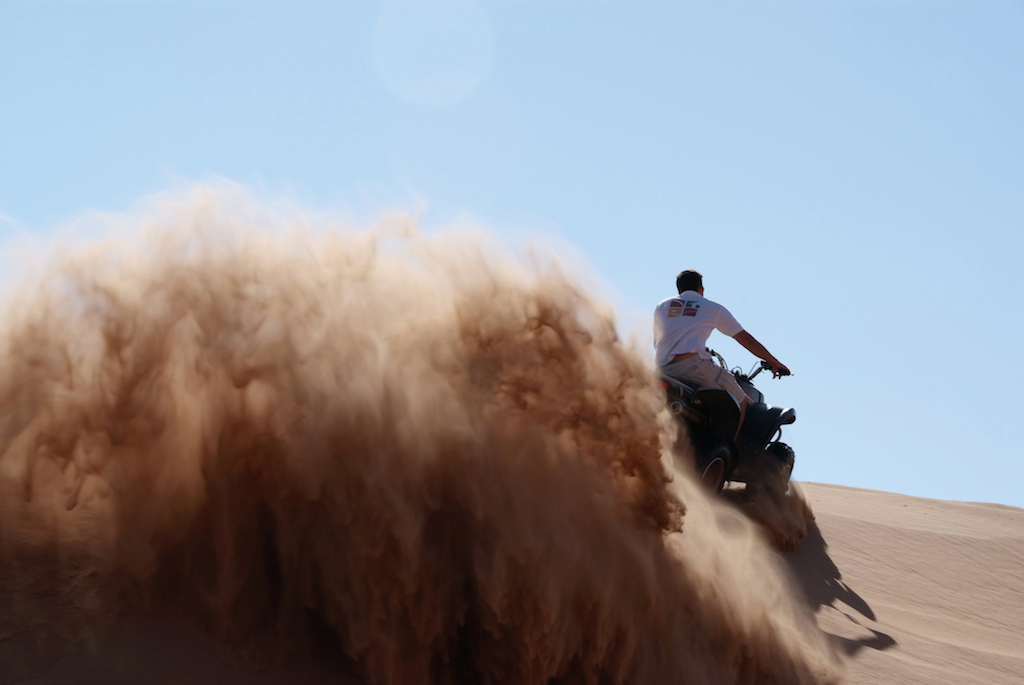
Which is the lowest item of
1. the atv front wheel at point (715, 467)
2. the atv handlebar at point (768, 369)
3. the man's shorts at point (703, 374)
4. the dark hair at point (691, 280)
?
the atv front wheel at point (715, 467)

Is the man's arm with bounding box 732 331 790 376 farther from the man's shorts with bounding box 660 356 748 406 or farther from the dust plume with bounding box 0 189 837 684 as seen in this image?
the dust plume with bounding box 0 189 837 684

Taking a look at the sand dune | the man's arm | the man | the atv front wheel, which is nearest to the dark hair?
the man

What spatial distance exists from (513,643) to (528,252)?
2259 millimetres

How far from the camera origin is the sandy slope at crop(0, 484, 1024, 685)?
3.46 m

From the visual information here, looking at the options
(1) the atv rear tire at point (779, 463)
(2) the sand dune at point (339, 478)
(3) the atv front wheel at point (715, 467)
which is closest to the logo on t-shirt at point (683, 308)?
(3) the atv front wheel at point (715, 467)

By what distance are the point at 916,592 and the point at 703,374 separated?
9.14 feet

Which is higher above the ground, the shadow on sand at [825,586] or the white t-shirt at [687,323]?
the white t-shirt at [687,323]

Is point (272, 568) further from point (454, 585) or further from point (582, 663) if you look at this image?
point (582, 663)

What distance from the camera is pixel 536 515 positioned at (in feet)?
14.6

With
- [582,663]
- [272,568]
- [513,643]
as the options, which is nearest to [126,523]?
[272,568]

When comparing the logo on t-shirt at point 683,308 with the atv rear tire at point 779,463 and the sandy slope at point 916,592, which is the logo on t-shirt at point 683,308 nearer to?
the atv rear tire at point 779,463

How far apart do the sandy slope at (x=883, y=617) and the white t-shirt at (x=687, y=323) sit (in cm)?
198

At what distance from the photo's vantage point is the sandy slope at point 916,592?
583 cm

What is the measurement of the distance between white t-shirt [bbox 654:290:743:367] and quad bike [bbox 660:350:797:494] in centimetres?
24
